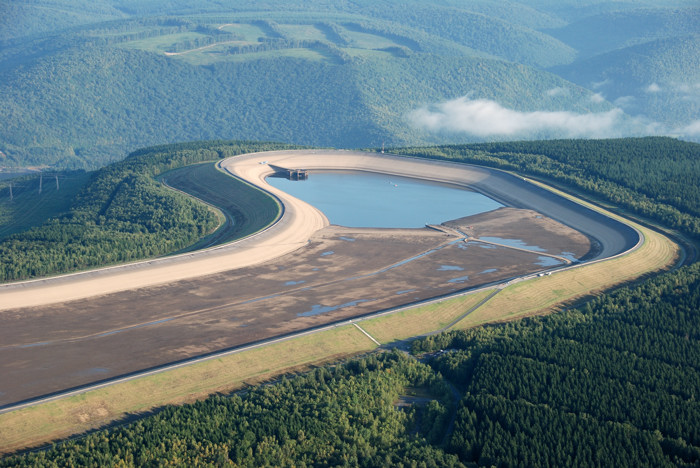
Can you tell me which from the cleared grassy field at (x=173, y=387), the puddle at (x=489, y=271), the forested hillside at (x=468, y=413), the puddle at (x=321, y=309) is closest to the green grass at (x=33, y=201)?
the puddle at (x=321, y=309)

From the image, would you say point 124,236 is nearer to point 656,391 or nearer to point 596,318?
point 596,318

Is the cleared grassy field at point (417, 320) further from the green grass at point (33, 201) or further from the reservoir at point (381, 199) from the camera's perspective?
the green grass at point (33, 201)

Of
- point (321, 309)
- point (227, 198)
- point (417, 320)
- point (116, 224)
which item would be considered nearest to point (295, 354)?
point (321, 309)

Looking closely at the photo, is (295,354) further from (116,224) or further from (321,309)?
(116,224)

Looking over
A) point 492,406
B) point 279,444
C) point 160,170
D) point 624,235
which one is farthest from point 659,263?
point 160,170

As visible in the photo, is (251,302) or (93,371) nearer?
(93,371)

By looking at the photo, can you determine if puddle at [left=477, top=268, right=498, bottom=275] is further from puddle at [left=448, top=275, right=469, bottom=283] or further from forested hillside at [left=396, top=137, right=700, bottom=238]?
forested hillside at [left=396, top=137, right=700, bottom=238]
